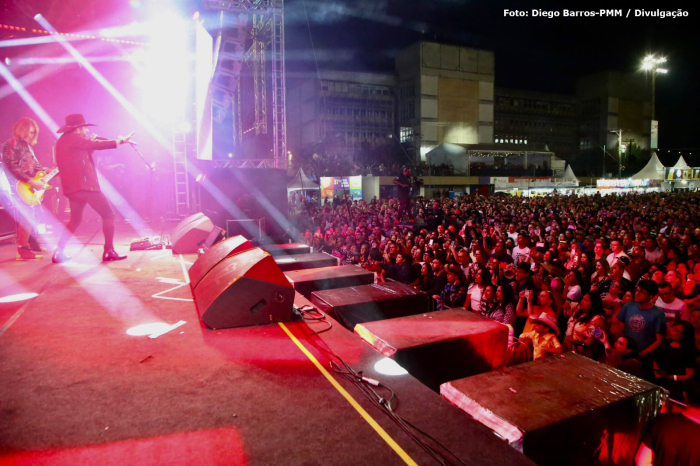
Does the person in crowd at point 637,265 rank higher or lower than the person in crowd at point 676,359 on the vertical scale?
higher

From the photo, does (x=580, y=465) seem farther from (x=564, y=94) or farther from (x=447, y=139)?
(x=564, y=94)

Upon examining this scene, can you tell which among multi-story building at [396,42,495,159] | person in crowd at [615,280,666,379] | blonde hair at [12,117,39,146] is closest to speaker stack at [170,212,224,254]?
blonde hair at [12,117,39,146]

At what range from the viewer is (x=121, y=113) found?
949 cm

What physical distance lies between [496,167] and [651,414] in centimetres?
4024

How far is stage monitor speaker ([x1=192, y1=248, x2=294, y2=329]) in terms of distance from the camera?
2.86 m

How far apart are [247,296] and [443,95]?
5046 cm

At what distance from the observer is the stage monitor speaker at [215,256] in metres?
3.66

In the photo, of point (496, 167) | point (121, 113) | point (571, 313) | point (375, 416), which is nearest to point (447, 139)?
point (496, 167)

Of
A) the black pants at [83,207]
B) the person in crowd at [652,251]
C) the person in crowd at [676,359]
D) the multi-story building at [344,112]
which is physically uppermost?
the multi-story building at [344,112]

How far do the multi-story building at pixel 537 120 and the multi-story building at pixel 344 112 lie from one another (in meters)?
16.9

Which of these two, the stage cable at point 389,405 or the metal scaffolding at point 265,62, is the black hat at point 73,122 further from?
the metal scaffolding at point 265,62

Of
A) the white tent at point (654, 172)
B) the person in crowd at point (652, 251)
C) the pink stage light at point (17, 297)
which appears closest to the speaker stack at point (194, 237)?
the pink stage light at point (17, 297)

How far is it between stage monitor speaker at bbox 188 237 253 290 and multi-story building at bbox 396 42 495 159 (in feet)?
152

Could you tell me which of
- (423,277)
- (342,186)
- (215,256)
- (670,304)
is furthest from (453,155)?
(215,256)
